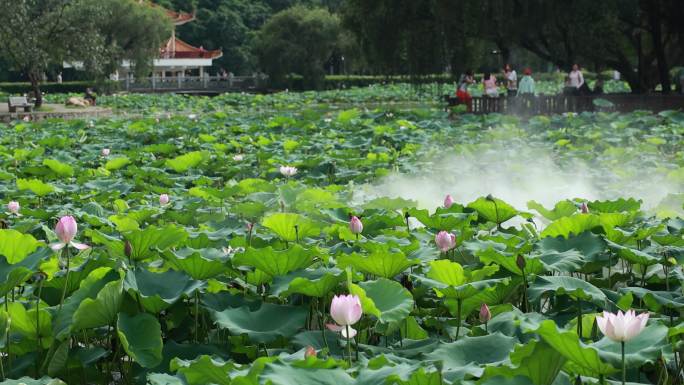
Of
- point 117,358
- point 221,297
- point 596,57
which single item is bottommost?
point 117,358

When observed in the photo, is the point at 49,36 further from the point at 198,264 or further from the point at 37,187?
the point at 198,264

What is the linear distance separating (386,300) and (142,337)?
0.50 m

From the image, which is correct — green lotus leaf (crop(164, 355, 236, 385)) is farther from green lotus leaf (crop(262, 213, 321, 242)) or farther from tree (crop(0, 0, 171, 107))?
tree (crop(0, 0, 171, 107))

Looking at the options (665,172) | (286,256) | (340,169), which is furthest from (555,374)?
(340,169)

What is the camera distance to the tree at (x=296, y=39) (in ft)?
120

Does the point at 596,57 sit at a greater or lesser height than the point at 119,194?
greater

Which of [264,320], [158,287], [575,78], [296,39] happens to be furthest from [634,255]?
[296,39]

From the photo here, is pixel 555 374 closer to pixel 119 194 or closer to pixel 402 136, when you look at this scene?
pixel 119 194

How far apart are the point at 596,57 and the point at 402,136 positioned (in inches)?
Answer: 253

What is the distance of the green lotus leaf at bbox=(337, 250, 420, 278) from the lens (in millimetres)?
2154

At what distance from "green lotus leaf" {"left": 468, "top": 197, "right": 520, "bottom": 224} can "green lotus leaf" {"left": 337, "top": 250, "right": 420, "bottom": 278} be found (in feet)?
2.65

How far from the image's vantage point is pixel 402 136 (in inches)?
364

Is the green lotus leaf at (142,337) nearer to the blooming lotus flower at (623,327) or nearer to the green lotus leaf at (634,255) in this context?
the blooming lotus flower at (623,327)

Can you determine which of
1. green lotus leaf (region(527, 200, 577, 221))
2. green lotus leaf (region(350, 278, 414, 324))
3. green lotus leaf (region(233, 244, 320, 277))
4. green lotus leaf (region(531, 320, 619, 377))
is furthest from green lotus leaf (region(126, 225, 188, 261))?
green lotus leaf (region(527, 200, 577, 221))
